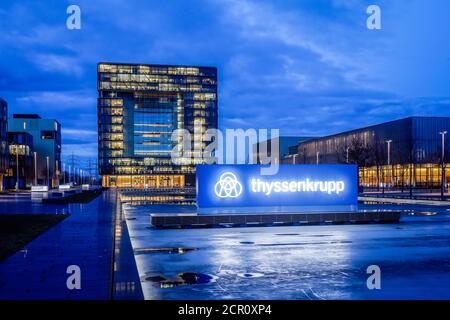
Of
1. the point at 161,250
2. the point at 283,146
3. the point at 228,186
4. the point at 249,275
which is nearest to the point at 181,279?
the point at 249,275

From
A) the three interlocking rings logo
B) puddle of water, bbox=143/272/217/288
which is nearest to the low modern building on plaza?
the three interlocking rings logo

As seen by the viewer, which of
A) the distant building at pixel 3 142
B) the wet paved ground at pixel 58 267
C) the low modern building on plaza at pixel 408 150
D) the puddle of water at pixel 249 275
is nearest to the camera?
the wet paved ground at pixel 58 267

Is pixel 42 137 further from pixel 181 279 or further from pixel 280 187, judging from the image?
pixel 181 279

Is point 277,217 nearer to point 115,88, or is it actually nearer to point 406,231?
point 406,231

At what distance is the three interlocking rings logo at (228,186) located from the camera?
74.9 feet

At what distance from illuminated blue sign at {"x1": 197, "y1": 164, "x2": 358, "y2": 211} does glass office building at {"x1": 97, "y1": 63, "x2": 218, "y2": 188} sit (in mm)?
138481

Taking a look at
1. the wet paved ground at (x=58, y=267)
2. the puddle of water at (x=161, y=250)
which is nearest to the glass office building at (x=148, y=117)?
the wet paved ground at (x=58, y=267)

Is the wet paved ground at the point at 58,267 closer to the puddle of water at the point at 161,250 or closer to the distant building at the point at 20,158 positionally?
the puddle of water at the point at 161,250

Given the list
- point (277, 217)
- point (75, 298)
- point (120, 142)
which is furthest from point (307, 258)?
point (120, 142)

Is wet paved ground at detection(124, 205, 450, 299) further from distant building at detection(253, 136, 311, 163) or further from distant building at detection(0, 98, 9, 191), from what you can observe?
distant building at detection(253, 136, 311, 163)

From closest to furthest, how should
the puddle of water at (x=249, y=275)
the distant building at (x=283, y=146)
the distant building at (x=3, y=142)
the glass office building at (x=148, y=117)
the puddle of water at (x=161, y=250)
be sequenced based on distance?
the puddle of water at (x=249, y=275) → the puddle of water at (x=161, y=250) → the distant building at (x=3, y=142) → the glass office building at (x=148, y=117) → the distant building at (x=283, y=146)

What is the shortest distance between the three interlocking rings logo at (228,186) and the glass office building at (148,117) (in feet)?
455

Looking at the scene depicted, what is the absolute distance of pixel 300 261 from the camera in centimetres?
1243

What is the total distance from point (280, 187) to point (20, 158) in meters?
113
